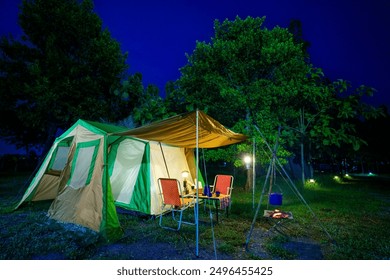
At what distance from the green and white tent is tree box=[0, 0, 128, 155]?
5674 mm

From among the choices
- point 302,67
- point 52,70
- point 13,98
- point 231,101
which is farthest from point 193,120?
point 13,98

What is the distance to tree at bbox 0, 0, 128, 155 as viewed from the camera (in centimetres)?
1134

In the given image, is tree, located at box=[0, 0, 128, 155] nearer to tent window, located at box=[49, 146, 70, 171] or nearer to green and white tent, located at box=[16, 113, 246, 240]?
tent window, located at box=[49, 146, 70, 171]

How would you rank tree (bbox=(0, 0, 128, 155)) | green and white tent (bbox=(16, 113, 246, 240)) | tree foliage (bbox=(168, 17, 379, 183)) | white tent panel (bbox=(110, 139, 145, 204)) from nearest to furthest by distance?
green and white tent (bbox=(16, 113, 246, 240)), white tent panel (bbox=(110, 139, 145, 204)), tree foliage (bbox=(168, 17, 379, 183)), tree (bbox=(0, 0, 128, 155))

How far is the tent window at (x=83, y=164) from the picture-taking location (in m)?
5.29

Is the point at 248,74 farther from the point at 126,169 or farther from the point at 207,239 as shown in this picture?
the point at 207,239

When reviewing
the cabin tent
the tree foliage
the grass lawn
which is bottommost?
the grass lawn

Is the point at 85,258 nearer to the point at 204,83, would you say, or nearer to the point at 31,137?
the point at 204,83

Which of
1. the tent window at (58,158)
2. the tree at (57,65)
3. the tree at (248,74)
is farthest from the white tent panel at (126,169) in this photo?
the tree at (57,65)

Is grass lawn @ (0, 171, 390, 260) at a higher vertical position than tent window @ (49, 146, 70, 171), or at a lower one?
lower

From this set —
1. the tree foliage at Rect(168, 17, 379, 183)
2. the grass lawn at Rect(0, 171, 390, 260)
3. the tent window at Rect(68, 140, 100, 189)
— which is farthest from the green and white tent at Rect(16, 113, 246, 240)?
the tree foliage at Rect(168, 17, 379, 183)

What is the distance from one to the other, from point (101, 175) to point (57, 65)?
30.0 feet

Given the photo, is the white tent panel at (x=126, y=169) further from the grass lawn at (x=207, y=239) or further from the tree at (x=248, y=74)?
the tree at (x=248, y=74)

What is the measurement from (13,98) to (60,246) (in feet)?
38.0
